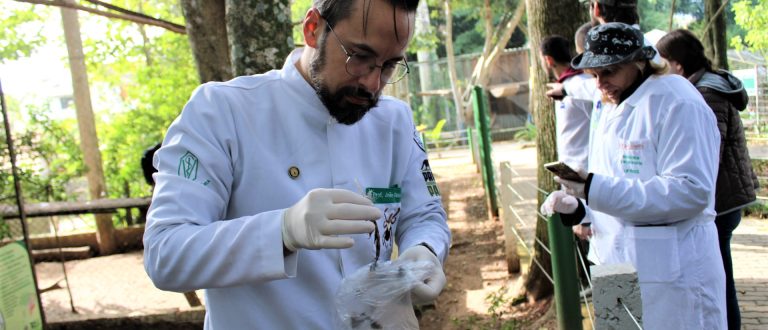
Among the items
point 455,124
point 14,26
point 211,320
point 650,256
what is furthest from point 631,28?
point 455,124

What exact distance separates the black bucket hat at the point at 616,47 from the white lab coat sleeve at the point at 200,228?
185cm

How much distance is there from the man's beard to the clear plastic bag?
39 cm

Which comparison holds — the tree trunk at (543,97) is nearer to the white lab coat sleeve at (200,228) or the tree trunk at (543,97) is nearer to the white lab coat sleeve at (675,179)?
the white lab coat sleeve at (675,179)

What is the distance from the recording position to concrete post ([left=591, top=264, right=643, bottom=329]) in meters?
1.94

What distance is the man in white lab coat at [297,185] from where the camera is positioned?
1357mm

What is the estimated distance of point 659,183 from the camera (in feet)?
8.47

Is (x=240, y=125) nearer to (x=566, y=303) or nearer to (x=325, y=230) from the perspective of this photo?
(x=325, y=230)

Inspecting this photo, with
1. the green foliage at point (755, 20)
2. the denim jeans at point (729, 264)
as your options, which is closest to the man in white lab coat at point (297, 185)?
the denim jeans at point (729, 264)

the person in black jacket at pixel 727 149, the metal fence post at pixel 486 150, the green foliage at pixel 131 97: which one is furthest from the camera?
the green foliage at pixel 131 97

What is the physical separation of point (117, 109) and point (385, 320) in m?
16.0

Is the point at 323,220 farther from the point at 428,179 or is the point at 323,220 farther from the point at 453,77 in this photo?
the point at 453,77

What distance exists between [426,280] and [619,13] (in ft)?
9.05

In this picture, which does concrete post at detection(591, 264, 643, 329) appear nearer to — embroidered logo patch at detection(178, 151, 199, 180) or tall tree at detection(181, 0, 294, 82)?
embroidered logo patch at detection(178, 151, 199, 180)

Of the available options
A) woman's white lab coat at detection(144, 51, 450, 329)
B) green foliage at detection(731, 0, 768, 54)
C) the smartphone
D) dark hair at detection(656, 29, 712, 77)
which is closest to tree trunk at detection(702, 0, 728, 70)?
green foliage at detection(731, 0, 768, 54)
